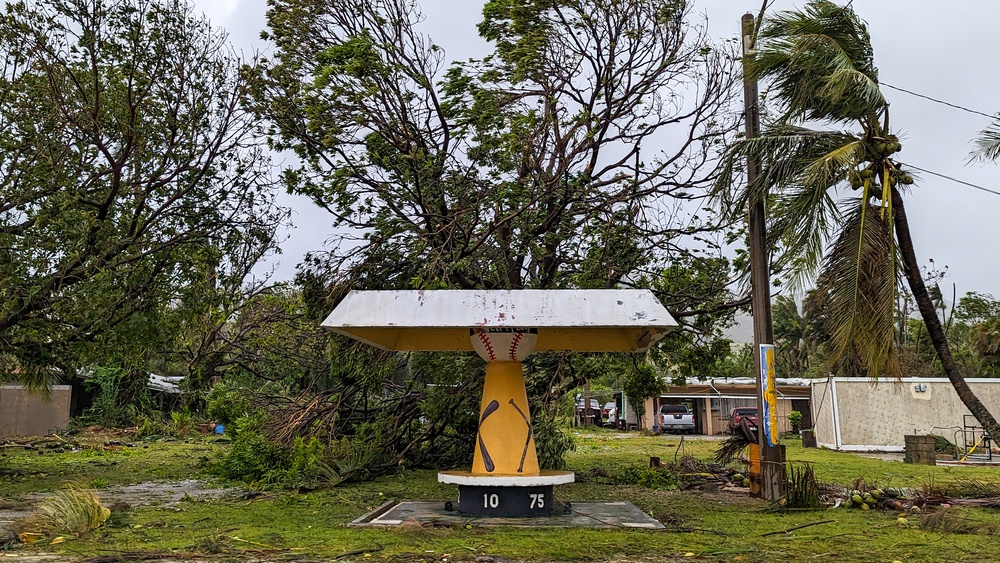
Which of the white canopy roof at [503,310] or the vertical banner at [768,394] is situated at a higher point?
the white canopy roof at [503,310]

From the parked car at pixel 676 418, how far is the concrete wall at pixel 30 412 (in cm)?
2423

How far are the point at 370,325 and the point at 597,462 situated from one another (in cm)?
1136

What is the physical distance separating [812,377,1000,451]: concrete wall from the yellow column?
18.2 metres

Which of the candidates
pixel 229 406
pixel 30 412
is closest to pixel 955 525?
pixel 229 406

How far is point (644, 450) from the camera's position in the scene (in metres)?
24.0

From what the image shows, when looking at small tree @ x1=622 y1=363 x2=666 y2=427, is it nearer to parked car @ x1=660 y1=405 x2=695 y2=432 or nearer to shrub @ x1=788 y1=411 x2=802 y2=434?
shrub @ x1=788 y1=411 x2=802 y2=434

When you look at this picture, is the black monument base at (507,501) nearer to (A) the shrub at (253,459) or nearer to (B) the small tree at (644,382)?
(A) the shrub at (253,459)

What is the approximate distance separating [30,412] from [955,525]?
2790cm

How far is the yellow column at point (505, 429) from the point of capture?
9.60 metres

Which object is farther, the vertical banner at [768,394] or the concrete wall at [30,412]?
the concrete wall at [30,412]

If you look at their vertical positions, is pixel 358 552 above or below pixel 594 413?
below

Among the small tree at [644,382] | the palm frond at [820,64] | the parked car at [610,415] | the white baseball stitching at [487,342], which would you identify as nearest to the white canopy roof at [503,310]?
the white baseball stitching at [487,342]

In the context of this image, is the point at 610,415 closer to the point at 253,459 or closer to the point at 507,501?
the point at 253,459

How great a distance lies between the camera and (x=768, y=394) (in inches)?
444
